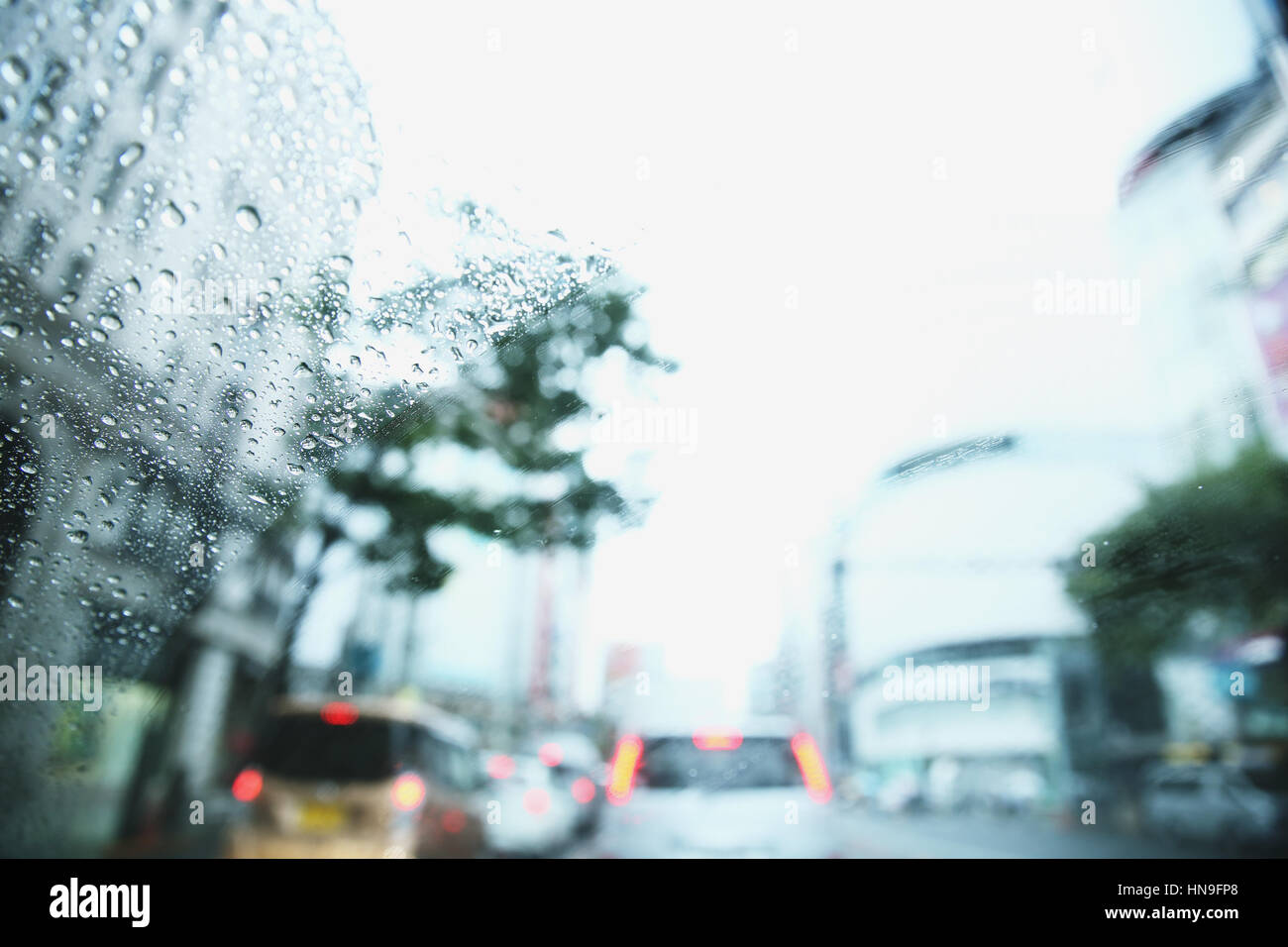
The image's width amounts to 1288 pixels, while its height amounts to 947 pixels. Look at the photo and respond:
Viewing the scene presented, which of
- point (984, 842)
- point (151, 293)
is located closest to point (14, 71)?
point (151, 293)

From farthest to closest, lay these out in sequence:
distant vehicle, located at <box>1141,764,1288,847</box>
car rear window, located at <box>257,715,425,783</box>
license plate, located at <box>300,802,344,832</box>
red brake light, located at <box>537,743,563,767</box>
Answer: red brake light, located at <box>537,743,563,767</box> < distant vehicle, located at <box>1141,764,1288,847</box> < car rear window, located at <box>257,715,425,783</box> < license plate, located at <box>300,802,344,832</box>

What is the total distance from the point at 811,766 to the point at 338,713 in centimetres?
279

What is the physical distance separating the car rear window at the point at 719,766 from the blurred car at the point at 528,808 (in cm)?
331

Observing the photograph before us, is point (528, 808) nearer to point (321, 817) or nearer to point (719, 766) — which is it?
point (321, 817)

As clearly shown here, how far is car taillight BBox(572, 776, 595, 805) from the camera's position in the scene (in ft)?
31.4

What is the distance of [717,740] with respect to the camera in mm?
4234

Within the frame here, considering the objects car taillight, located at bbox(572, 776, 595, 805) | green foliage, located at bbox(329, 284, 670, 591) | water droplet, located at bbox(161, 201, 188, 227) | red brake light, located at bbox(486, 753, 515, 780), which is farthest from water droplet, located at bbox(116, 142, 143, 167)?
car taillight, located at bbox(572, 776, 595, 805)

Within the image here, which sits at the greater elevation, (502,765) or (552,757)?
(502,765)

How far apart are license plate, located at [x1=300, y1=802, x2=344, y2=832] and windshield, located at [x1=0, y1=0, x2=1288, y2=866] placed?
1053mm

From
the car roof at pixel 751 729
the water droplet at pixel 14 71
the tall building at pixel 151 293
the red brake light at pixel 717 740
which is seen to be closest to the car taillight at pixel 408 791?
the car roof at pixel 751 729

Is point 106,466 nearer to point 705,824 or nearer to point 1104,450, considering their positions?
point 705,824

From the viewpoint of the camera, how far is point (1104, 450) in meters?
3.14

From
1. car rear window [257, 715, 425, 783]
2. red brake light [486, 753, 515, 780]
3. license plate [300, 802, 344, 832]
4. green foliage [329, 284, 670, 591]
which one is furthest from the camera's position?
red brake light [486, 753, 515, 780]

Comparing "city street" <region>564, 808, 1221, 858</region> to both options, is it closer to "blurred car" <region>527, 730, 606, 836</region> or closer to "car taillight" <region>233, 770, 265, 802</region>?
"car taillight" <region>233, 770, 265, 802</region>
